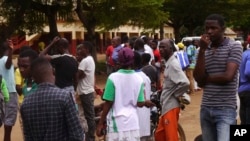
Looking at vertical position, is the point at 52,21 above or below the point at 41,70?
below

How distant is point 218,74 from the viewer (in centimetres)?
506

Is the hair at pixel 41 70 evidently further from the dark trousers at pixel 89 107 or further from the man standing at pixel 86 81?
the dark trousers at pixel 89 107

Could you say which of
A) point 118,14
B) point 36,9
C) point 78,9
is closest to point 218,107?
point 118,14

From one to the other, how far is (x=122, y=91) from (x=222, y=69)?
50.1 inches

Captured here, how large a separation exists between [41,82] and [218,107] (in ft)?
5.18

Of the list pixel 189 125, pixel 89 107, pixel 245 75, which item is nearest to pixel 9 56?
pixel 89 107

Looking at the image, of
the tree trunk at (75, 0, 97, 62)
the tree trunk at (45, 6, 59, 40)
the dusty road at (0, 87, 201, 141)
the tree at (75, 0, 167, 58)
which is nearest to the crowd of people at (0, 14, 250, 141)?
the dusty road at (0, 87, 201, 141)

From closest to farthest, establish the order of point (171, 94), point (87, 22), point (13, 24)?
point (171, 94) < point (13, 24) < point (87, 22)

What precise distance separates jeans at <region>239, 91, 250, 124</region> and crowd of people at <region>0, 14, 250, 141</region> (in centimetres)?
1

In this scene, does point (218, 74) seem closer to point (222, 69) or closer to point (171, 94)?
point (222, 69)

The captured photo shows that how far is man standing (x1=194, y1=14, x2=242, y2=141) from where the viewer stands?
5.01 metres

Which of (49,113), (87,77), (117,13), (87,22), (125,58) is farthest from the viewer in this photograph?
(87,22)

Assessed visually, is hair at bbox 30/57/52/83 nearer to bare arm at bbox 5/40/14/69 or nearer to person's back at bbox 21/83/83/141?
person's back at bbox 21/83/83/141

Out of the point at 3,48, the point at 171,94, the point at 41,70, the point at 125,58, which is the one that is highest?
the point at 41,70
